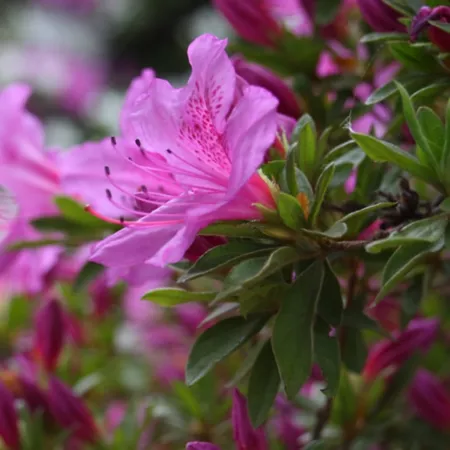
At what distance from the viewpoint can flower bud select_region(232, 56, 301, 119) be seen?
0.79 meters

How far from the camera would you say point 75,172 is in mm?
887

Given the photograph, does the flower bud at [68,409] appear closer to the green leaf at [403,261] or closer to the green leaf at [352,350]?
the green leaf at [352,350]

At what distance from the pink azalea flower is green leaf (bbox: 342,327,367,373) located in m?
0.20

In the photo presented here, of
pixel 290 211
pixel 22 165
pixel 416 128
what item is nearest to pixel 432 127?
pixel 416 128

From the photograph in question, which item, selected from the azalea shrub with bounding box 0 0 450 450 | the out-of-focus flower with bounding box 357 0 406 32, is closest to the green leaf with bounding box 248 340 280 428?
the azalea shrub with bounding box 0 0 450 450

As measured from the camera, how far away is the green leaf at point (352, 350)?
0.77 metres

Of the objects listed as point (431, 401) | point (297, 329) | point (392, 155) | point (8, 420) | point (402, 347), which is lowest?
point (431, 401)

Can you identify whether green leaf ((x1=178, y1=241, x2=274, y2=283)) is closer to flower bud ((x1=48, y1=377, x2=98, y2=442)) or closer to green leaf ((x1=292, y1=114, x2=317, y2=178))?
green leaf ((x1=292, y1=114, x2=317, y2=178))

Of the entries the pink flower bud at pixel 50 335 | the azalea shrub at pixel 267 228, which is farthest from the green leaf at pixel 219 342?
the pink flower bud at pixel 50 335

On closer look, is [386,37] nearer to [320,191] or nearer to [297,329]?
[320,191]

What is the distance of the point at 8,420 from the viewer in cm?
89

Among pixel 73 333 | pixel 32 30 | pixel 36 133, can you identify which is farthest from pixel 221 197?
pixel 32 30

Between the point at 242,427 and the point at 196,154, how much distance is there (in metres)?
0.26

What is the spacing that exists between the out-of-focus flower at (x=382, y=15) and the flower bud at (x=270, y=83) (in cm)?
12
